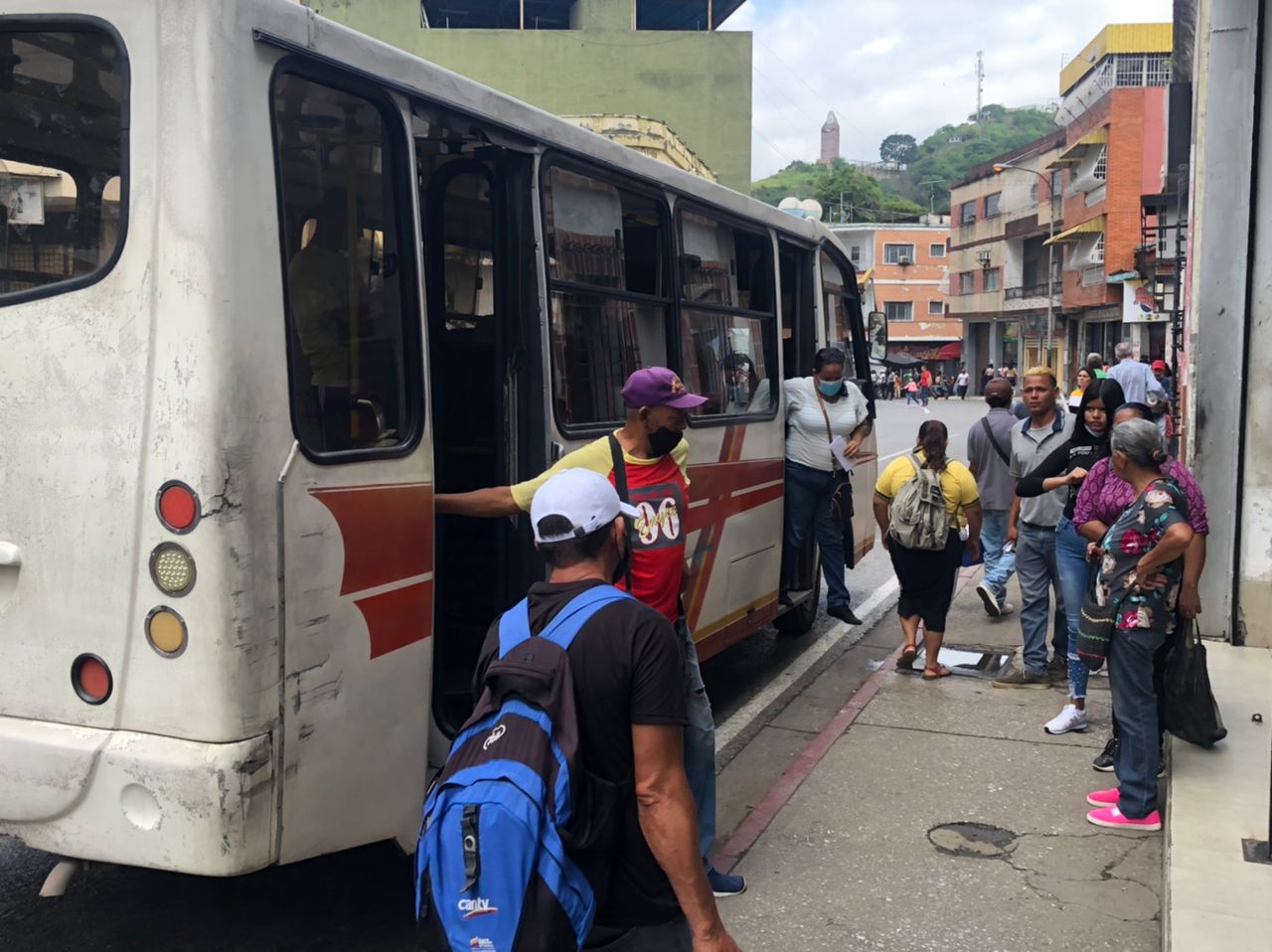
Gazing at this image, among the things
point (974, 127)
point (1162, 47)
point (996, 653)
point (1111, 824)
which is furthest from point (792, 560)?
point (974, 127)

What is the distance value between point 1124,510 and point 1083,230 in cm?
4976

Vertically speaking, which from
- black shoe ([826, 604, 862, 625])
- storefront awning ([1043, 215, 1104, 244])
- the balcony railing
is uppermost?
storefront awning ([1043, 215, 1104, 244])

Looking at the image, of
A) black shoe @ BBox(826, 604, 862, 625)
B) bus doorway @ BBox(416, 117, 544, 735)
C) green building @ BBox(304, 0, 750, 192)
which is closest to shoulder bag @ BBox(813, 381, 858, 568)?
black shoe @ BBox(826, 604, 862, 625)

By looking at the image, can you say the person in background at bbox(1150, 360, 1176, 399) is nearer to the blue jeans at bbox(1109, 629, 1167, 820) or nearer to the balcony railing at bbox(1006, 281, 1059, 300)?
the blue jeans at bbox(1109, 629, 1167, 820)

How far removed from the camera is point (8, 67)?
3645 mm

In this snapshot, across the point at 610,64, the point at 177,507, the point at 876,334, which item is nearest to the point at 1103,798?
the point at 177,507

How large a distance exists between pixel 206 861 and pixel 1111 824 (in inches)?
151

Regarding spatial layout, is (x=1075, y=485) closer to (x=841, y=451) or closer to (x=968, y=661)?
(x=841, y=451)

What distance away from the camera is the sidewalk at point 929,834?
4504 mm

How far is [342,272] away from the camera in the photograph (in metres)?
3.90

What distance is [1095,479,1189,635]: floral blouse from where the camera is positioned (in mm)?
5188

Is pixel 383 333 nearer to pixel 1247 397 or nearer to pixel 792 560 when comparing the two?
pixel 792 560

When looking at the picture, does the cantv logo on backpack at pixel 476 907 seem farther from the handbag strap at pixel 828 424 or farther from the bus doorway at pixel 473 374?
the handbag strap at pixel 828 424

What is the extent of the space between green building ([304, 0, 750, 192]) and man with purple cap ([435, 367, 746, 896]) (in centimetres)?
3005
